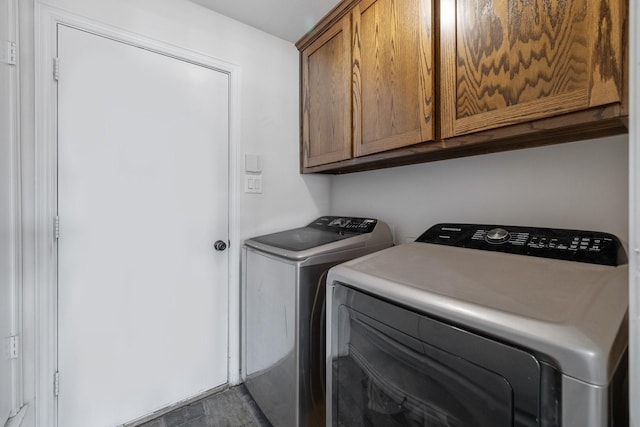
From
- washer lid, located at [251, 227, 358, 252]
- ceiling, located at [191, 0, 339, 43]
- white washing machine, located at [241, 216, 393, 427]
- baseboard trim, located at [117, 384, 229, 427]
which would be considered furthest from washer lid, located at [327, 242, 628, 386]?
ceiling, located at [191, 0, 339, 43]

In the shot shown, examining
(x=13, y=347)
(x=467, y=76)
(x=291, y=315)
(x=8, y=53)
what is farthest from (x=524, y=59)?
(x=13, y=347)

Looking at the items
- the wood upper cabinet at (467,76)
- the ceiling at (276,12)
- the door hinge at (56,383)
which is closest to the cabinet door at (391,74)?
the wood upper cabinet at (467,76)

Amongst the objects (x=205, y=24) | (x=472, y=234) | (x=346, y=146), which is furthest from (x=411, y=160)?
(x=205, y=24)

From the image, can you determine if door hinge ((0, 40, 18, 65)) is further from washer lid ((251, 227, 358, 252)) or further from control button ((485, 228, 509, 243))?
control button ((485, 228, 509, 243))

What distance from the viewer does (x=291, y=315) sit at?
1210mm

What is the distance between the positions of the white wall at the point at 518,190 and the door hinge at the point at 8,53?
5.94 feet

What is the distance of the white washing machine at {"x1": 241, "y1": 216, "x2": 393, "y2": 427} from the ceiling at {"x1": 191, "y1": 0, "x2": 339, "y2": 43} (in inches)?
50.4

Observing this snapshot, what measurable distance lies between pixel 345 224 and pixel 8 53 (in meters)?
1.71

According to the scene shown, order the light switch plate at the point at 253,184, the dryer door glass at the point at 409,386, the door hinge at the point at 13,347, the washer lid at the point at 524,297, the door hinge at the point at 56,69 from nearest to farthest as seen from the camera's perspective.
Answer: the washer lid at the point at 524,297 → the dryer door glass at the point at 409,386 → the door hinge at the point at 13,347 → the door hinge at the point at 56,69 → the light switch plate at the point at 253,184

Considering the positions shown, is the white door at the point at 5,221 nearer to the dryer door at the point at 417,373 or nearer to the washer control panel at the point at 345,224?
the dryer door at the point at 417,373

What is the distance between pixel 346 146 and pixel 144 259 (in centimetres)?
125

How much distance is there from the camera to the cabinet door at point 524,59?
0.73m

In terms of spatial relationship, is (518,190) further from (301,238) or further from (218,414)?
(218,414)

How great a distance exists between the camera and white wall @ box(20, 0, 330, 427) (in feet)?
3.78
